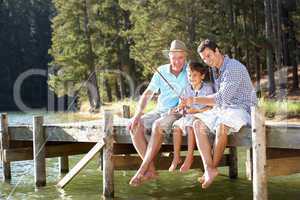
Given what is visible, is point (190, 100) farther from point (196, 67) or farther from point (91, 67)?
point (91, 67)

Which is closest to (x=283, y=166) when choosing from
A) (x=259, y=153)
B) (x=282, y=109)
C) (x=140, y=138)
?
(x=259, y=153)

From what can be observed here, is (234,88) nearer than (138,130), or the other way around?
(234,88)

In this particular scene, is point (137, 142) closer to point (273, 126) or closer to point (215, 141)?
point (215, 141)

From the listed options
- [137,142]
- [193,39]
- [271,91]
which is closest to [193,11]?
[193,39]

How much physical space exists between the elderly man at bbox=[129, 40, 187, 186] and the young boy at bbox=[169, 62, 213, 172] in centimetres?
18

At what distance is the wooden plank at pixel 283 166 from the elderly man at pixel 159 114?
1.50 metres

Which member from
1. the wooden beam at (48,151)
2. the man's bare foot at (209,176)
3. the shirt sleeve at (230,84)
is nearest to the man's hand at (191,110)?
the shirt sleeve at (230,84)

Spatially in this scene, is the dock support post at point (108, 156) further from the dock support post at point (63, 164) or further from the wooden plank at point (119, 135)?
the dock support post at point (63, 164)

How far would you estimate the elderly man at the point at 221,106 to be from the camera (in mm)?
7488

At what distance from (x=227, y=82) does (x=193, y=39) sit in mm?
20411

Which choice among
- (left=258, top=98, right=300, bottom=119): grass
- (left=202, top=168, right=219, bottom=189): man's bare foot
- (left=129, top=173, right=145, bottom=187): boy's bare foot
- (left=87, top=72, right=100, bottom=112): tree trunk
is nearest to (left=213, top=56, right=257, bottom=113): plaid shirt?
(left=202, top=168, right=219, bottom=189): man's bare foot

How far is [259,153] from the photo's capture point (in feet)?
24.8

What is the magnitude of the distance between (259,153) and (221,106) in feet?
2.58

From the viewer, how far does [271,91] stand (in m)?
27.5
